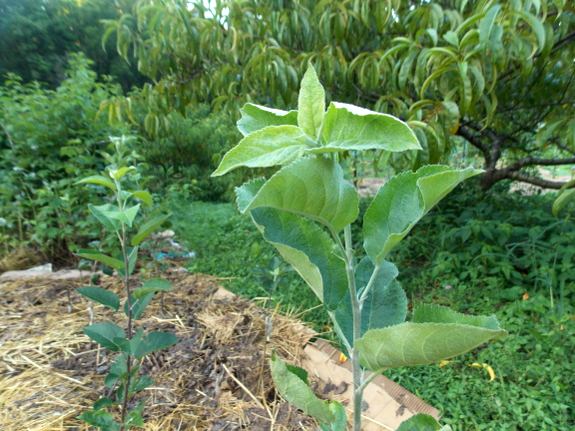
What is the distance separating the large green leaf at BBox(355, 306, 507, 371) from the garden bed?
34.9 inches

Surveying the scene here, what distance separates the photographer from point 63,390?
1304mm

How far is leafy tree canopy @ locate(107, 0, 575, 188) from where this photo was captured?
5.05 feet

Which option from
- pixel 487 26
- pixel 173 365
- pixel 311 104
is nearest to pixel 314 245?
pixel 311 104

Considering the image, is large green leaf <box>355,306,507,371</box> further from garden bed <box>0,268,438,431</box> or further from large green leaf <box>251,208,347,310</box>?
garden bed <box>0,268,438,431</box>

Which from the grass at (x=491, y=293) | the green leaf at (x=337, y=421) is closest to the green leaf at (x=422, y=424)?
the green leaf at (x=337, y=421)

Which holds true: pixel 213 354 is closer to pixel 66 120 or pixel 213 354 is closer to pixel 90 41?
pixel 66 120

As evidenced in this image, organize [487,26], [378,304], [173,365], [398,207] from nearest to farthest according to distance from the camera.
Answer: [398,207]
[378,304]
[487,26]
[173,365]

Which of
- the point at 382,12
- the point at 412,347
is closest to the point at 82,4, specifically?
the point at 382,12

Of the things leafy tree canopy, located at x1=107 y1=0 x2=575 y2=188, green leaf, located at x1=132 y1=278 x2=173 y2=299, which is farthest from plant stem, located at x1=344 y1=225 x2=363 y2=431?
leafy tree canopy, located at x1=107 y1=0 x2=575 y2=188

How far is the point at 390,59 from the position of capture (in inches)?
84.6

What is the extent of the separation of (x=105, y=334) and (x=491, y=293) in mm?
2117

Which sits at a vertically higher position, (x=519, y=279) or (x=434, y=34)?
(x=434, y=34)

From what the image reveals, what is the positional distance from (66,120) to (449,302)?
10.7ft

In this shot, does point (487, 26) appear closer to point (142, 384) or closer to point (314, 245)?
point (314, 245)
